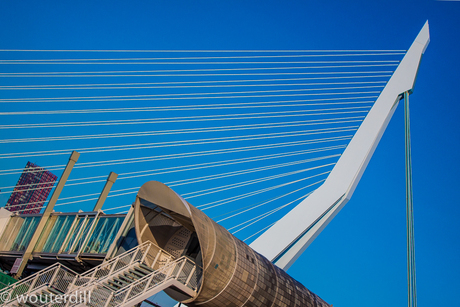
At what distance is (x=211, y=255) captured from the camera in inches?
456

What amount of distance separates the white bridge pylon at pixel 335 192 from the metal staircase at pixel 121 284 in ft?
25.7

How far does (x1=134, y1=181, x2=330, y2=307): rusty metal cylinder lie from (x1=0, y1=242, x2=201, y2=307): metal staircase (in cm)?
48

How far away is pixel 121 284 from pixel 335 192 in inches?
481

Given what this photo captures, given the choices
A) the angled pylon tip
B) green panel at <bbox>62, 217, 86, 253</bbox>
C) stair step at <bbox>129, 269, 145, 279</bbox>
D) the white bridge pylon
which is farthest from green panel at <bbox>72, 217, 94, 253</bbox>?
the angled pylon tip

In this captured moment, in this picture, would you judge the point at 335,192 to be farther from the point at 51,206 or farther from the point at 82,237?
the point at 51,206

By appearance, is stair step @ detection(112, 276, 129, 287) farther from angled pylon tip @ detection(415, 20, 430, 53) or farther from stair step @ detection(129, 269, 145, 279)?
angled pylon tip @ detection(415, 20, 430, 53)

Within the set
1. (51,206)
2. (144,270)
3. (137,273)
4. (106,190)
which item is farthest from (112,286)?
(51,206)

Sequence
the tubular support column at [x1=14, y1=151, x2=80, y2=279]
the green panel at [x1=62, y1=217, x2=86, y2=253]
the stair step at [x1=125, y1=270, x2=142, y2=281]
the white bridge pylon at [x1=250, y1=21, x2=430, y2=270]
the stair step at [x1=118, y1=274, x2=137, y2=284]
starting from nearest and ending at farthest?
the stair step at [x1=118, y1=274, x2=137, y2=284] → the stair step at [x1=125, y1=270, x2=142, y2=281] → the green panel at [x1=62, y1=217, x2=86, y2=253] → the tubular support column at [x1=14, y1=151, x2=80, y2=279] → the white bridge pylon at [x1=250, y1=21, x2=430, y2=270]

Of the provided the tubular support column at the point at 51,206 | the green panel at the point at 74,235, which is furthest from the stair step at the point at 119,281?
the tubular support column at the point at 51,206

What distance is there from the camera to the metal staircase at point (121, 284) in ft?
35.0

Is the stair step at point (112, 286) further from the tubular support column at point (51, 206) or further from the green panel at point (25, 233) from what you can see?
the green panel at point (25, 233)

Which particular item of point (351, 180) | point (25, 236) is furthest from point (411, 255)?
point (25, 236)

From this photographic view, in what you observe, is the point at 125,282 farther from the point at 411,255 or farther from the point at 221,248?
the point at 411,255

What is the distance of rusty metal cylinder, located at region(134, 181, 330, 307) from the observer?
11.7 meters
